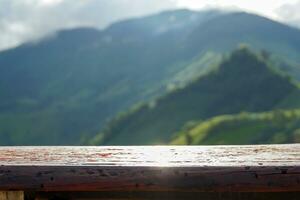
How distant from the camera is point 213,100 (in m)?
137

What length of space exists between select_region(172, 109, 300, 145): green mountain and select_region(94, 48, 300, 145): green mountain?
41.5 feet

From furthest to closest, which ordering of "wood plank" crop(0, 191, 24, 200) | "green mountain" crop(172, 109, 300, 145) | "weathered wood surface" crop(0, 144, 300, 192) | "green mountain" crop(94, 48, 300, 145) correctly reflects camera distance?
1. "green mountain" crop(94, 48, 300, 145)
2. "green mountain" crop(172, 109, 300, 145)
3. "wood plank" crop(0, 191, 24, 200)
4. "weathered wood surface" crop(0, 144, 300, 192)

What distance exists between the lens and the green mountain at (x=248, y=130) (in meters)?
103

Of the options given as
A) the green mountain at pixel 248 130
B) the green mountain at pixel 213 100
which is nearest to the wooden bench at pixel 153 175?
the green mountain at pixel 248 130

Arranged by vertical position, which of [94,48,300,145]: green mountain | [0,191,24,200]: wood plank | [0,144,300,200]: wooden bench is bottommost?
[94,48,300,145]: green mountain

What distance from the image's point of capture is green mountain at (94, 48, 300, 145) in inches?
5177

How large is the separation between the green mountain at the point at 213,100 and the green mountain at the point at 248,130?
12637mm

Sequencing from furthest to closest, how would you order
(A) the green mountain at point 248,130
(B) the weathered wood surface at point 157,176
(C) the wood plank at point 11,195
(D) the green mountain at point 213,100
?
(D) the green mountain at point 213,100 → (A) the green mountain at point 248,130 → (C) the wood plank at point 11,195 → (B) the weathered wood surface at point 157,176

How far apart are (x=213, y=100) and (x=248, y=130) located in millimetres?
29419

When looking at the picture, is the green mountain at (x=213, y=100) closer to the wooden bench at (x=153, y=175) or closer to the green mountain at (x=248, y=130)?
the green mountain at (x=248, y=130)

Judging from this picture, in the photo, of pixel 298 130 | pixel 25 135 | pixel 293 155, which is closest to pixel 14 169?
pixel 293 155

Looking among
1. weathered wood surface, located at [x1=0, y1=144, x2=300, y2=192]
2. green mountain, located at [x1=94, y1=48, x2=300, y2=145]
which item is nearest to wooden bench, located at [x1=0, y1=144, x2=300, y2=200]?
weathered wood surface, located at [x1=0, y1=144, x2=300, y2=192]

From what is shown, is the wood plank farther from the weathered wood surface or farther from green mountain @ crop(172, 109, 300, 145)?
green mountain @ crop(172, 109, 300, 145)

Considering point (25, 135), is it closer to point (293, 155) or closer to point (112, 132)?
point (112, 132)
